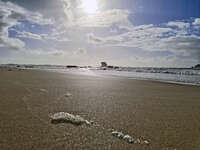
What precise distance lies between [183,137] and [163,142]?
0.58m

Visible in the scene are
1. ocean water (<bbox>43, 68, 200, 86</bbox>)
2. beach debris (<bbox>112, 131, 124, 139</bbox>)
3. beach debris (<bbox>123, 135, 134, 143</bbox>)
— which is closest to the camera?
beach debris (<bbox>123, 135, 134, 143</bbox>)

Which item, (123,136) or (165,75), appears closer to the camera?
(123,136)

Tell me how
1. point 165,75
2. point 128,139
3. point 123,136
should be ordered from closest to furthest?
point 128,139 → point 123,136 → point 165,75

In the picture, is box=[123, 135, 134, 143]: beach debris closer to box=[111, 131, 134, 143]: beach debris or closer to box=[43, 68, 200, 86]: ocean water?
box=[111, 131, 134, 143]: beach debris

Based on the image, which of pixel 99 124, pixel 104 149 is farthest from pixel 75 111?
pixel 104 149

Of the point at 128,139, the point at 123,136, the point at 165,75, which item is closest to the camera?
the point at 128,139

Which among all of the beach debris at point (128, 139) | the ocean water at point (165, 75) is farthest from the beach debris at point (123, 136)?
the ocean water at point (165, 75)

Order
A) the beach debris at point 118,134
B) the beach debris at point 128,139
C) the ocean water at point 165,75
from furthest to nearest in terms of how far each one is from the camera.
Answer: the ocean water at point 165,75 → the beach debris at point 118,134 → the beach debris at point 128,139

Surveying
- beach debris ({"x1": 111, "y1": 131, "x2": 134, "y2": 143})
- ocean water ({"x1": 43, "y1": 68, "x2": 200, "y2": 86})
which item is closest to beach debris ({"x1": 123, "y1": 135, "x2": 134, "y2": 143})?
beach debris ({"x1": 111, "y1": 131, "x2": 134, "y2": 143})

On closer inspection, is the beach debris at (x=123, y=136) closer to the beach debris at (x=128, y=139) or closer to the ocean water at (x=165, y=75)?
the beach debris at (x=128, y=139)

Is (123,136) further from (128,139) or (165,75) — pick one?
(165,75)

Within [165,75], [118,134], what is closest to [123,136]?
[118,134]

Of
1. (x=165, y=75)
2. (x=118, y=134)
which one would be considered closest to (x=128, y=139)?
(x=118, y=134)

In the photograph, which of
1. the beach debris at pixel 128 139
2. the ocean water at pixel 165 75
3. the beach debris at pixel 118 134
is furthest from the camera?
the ocean water at pixel 165 75
